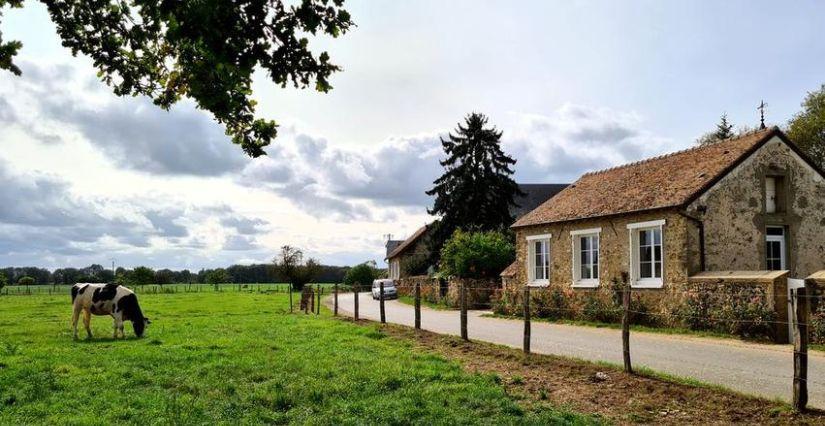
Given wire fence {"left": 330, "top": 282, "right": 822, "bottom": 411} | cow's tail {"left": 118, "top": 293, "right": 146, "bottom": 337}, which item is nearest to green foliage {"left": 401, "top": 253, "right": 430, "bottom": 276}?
wire fence {"left": 330, "top": 282, "right": 822, "bottom": 411}

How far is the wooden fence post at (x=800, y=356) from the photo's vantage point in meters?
7.69

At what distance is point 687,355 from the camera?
12.9 m

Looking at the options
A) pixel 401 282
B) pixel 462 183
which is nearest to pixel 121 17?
pixel 462 183

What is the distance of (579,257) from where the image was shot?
2314cm

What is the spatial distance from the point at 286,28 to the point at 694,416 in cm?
608

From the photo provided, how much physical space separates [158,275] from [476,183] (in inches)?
2396

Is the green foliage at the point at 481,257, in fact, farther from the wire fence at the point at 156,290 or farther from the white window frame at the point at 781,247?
the wire fence at the point at 156,290

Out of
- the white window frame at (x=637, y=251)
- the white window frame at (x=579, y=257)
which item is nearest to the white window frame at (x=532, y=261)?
the white window frame at (x=579, y=257)

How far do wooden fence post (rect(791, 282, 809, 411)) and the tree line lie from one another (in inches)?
2776

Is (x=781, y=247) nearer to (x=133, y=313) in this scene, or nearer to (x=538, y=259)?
(x=538, y=259)

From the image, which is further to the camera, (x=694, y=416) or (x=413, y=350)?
(x=413, y=350)

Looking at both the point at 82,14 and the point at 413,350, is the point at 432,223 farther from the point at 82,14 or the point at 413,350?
the point at 82,14

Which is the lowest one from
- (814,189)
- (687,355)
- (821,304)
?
(687,355)

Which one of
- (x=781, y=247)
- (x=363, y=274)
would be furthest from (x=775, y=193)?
(x=363, y=274)
